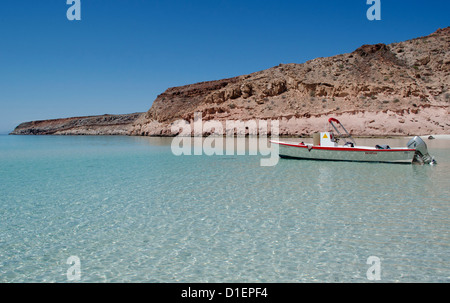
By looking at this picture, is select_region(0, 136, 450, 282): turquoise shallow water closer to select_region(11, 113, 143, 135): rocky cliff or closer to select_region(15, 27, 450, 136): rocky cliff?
select_region(15, 27, 450, 136): rocky cliff

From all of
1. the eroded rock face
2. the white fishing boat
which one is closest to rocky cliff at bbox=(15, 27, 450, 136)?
the eroded rock face

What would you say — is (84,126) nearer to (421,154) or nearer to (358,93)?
(358,93)

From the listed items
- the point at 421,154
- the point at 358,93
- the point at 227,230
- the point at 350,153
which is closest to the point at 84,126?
the point at 358,93

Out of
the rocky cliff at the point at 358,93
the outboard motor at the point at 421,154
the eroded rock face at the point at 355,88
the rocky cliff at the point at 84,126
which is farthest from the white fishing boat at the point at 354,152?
the rocky cliff at the point at 84,126

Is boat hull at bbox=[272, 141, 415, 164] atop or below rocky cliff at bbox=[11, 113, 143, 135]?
below

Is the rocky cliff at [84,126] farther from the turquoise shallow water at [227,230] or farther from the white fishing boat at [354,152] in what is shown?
the turquoise shallow water at [227,230]

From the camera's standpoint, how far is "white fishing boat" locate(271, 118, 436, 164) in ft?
51.9

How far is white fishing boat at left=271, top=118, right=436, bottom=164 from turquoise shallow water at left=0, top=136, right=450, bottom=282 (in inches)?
184

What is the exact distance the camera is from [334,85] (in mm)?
48156

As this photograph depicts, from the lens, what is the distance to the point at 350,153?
663 inches

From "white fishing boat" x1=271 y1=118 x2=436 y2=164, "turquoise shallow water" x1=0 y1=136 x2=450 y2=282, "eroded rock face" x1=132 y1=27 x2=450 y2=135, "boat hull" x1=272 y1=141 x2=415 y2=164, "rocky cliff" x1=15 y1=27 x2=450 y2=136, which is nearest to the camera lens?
"turquoise shallow water" x1=0 y1=136 x2=450 y2=282

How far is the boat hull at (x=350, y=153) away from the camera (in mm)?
16047
